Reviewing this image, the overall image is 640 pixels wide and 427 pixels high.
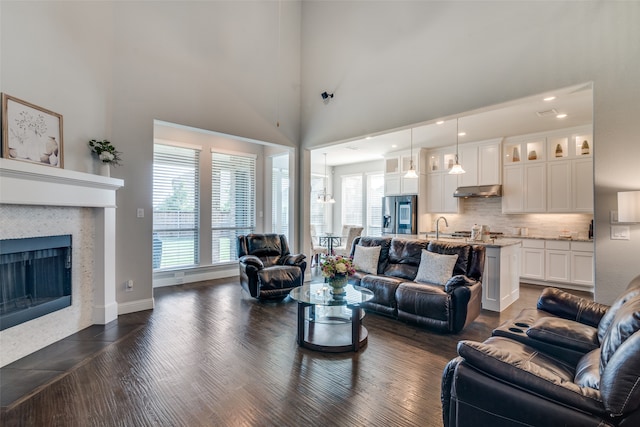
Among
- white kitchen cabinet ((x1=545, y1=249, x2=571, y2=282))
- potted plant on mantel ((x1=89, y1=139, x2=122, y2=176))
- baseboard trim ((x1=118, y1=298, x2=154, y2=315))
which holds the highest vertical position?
potted plant on mantel ((x1=89, y1=139, x2=122, y2=176))

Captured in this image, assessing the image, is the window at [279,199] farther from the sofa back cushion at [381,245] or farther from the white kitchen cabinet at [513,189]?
the white kitchen cabinet at [513,189]

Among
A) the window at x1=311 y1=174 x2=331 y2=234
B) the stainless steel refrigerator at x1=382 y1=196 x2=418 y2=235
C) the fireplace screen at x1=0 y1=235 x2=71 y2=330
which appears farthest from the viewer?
the window at x1=311 y1=174 x2=331 y2=234

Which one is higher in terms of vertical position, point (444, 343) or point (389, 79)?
point (389, 79)

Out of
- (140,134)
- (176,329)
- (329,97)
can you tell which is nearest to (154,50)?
(140,134)

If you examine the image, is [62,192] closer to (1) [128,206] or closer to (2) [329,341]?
(1) [128,206]

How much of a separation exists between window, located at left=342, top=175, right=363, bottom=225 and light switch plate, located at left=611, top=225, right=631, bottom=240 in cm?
669

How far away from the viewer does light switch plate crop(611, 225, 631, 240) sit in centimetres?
285

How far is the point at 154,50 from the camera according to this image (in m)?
4.31

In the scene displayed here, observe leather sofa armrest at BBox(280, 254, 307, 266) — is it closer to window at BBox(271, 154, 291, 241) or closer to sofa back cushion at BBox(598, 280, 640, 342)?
window at BBox(271, 154, 291, 241)

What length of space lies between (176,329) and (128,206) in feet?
6.05

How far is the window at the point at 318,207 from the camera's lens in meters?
9.83

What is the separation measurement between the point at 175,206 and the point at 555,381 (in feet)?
19.6

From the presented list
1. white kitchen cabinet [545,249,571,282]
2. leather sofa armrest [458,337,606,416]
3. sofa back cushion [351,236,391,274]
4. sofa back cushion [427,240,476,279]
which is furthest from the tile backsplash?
leather sofa armrest [458,337,606,416]

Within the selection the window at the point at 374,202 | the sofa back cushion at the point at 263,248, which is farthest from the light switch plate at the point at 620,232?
the window at the point at 374,202
